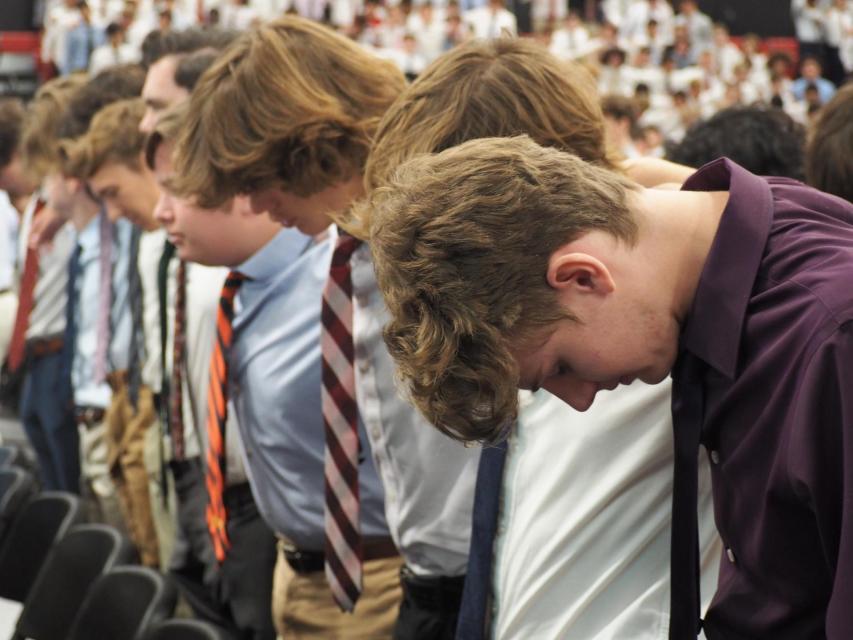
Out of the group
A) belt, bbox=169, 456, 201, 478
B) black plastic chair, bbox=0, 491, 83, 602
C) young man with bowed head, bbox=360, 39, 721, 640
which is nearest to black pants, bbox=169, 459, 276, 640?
belt, bbox=169, 456, 201, 478

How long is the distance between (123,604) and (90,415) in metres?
1.80

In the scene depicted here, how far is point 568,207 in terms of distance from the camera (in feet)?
4.24

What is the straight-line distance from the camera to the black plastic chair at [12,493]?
387 cm

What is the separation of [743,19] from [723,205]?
66.6ft

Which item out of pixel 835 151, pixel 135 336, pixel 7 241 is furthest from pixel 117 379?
pixel 835 151

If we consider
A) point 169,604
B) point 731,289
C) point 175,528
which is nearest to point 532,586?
point 731,289

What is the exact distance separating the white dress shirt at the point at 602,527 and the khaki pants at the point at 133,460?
2.44 meters

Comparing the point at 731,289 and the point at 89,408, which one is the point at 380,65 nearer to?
the point at 731,289

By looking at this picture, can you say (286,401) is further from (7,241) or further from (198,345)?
(7,241)

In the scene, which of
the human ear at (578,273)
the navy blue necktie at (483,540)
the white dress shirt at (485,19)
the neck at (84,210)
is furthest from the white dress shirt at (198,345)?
the white dress shirt at (485,19)

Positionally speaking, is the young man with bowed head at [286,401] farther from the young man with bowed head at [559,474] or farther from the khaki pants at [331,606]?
the young man with bowed head at [559,474]

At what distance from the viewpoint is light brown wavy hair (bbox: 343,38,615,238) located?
69.0 inches

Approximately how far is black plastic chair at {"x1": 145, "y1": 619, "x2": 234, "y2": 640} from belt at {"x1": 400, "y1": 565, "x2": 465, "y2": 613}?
55 cm

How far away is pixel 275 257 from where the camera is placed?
270 centimetres
